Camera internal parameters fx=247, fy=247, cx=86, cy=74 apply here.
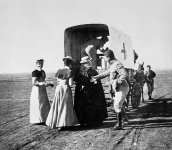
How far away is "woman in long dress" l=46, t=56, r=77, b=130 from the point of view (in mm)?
6488

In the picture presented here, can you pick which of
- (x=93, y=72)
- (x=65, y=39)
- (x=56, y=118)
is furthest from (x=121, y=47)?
(x=56, y=118)

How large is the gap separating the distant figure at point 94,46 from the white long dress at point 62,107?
403 cm

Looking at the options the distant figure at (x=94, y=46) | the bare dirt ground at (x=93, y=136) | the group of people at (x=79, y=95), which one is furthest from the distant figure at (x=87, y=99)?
the distant figure at (x=94, y=46)

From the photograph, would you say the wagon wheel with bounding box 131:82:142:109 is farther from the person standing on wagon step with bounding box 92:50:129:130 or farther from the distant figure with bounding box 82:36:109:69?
the person standing on wagon step with bounding box 92:50:129:130

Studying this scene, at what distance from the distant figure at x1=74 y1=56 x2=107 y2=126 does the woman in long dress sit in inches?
15.3

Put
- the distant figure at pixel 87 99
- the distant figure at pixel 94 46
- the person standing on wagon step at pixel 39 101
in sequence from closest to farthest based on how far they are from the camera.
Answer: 1. the distant figure at pixel 87 99
2. the person standing on wagon step at pixel 39 101
3. the distant figure at pixel 94 46

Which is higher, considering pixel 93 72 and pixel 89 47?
pixel 89 47

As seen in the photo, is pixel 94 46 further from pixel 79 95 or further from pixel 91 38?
pixel 79 95

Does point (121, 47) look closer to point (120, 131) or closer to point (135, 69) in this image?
point (135, 69)

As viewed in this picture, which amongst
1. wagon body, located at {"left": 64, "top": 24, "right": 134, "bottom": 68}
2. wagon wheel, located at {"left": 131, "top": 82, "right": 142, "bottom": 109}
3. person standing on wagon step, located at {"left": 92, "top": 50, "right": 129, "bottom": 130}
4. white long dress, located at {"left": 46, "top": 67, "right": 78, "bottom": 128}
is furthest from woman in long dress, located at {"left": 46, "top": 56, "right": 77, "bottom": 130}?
wagon wheel, located at {"left": 131, "top": 82, "right": 142, "bottom": 109}

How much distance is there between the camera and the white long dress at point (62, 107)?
6.48m

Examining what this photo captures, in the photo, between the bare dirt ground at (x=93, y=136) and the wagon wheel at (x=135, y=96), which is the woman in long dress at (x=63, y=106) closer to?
the bare dirt ground at (x=93, y=136)

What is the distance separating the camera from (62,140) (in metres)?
5.69

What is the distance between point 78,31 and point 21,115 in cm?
408
